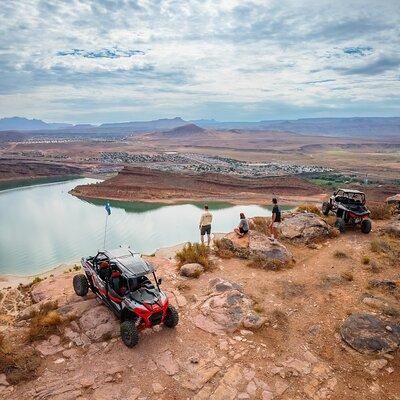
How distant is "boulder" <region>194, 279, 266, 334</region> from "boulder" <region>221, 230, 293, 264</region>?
255cm

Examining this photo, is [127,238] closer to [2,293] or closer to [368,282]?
[2,293]

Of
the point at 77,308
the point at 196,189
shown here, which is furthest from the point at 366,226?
the point at 196,189

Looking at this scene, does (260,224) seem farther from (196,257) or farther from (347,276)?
(347,276)

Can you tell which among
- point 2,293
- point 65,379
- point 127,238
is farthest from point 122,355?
point 127,238

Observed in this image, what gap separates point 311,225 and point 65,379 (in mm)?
11232

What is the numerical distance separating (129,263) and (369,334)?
586cm

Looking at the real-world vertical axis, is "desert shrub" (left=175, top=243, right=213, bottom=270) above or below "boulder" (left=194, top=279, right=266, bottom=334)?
above

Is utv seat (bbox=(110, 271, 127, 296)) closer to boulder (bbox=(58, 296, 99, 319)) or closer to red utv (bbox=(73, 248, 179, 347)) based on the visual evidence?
red utv (bbox=(73, 248, 179, 347))

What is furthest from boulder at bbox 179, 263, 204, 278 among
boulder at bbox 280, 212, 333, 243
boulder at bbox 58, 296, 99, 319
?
boulder at bbox 280, 212, 333, 243

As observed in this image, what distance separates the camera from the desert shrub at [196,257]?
42.6ft

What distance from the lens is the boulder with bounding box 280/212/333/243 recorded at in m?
15.5

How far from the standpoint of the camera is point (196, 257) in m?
13.3

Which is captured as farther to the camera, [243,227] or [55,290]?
[243,227]

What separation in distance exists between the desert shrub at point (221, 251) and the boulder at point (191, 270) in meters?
1.28
